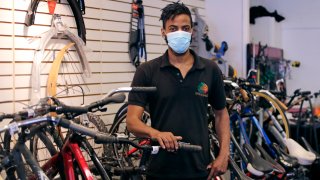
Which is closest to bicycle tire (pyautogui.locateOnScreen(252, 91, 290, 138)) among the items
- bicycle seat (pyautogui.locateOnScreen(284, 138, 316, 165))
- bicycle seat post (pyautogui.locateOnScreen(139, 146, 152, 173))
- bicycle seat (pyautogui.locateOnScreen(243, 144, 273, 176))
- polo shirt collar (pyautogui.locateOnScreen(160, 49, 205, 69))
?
bicycle seat (pyautogui.locateOnScreen(284, 138, 316, 165))

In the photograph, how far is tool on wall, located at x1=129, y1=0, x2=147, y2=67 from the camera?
452cm

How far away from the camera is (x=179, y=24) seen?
2.44 m

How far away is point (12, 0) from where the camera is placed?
332cm

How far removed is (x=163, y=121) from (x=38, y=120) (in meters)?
0.79

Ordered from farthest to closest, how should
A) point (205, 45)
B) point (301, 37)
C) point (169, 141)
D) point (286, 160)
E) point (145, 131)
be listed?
1. point (301, 37)
2. point (205, 45)
3. point (286, 160)
4. point (145, 131)
5. point (169, 141)

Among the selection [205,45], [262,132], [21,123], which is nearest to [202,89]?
[21,123]

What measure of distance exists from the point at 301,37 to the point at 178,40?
6173mm

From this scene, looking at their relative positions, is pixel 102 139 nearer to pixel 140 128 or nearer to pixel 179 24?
pixel 140 128

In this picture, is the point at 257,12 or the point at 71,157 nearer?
the point at 71,157

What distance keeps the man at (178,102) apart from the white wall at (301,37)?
565 cm

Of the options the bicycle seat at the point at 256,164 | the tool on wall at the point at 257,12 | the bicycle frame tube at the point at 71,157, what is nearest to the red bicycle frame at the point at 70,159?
the bicycle frame tube at the point at 71,157

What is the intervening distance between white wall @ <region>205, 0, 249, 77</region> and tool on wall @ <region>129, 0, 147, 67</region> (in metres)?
1.81

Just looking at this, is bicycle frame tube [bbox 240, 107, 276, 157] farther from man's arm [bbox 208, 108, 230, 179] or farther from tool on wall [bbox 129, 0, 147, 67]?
man's arm [bbox 208, 108, 230, 179]

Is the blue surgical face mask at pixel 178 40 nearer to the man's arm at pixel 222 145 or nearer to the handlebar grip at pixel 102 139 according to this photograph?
the man's arm at pixel 222 145
